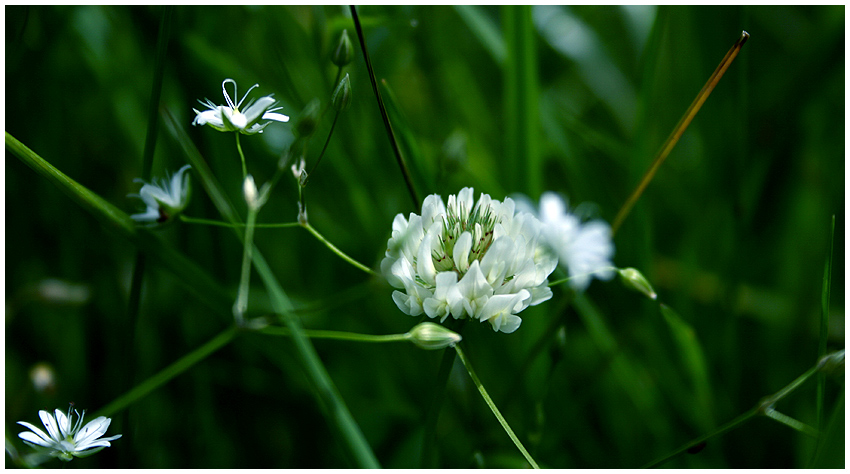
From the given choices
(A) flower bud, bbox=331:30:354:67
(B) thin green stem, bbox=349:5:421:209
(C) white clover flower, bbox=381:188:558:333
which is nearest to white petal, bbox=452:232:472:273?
(C) white clover flower, bbox=381:188:558:333

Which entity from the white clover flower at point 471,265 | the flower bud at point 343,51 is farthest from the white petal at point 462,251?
the flower bud at point 343,51

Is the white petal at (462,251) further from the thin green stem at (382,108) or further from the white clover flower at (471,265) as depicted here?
the thin green stem at (382,108)

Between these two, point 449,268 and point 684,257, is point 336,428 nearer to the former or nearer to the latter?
point 449,268

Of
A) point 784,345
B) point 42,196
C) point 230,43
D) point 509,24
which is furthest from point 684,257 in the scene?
point 42,196

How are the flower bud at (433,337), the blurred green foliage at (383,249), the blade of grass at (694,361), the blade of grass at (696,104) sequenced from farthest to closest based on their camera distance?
the blurred green foliage at (383,249)
the blade of grass at (694,361)
the blade of grass at (696,104)
the flower bud at (433,337)

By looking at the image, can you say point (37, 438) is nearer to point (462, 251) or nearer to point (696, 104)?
point (462, 251)

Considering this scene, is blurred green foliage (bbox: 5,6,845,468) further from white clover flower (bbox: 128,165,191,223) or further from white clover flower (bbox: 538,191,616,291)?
white clover flower (bbox: 128,165,191,223)

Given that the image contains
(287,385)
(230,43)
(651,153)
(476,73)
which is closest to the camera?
(287,385)
